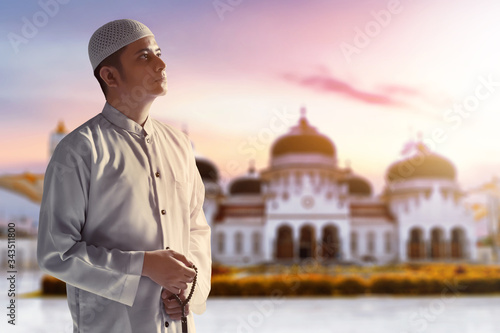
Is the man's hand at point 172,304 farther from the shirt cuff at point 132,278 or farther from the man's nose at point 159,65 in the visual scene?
the man's nose at point 159,65

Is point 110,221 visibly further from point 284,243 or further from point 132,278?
point 284,243

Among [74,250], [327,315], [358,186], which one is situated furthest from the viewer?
[358,186]

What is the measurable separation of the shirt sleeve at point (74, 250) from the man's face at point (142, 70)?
0.62 ft

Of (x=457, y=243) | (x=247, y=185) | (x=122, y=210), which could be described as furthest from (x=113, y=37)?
(x=457, y=243)

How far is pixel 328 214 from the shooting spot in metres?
16.8

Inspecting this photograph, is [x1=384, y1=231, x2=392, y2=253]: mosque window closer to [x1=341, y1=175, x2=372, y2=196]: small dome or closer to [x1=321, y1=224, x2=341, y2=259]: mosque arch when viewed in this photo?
[x1=321, y1=224, x2=341, y2=259]: mosque arch

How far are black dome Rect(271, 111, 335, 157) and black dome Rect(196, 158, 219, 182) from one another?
2302 mm

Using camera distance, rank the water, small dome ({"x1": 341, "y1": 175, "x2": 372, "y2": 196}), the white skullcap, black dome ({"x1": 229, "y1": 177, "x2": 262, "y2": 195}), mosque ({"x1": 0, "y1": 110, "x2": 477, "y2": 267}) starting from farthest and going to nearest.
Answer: small dome ({"x1": 341, "y1": 175, "x2": 372, "y2": 196})
black dome ({"x1": 229, "y1": 177, "x2": 262, "y2": 195})
mosque ({"x1": 0, "y1": 110, "x2": 477, "y2": 267})
the water
the white skullcap

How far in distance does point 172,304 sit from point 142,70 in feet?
1.52

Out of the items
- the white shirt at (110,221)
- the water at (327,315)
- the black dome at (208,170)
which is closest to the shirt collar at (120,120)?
the white shirt at (110,221)

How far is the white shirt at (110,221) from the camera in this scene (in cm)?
89

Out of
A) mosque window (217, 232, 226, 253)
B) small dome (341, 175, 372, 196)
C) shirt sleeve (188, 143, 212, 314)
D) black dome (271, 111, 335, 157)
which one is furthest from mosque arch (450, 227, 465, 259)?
shirt sleeve (188, 143, 212, 314)

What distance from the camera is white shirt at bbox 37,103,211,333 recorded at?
2.93ft

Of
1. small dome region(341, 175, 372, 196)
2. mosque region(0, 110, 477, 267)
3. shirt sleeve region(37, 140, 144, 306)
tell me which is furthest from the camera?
small dome region(341, 175, 372, 196)
